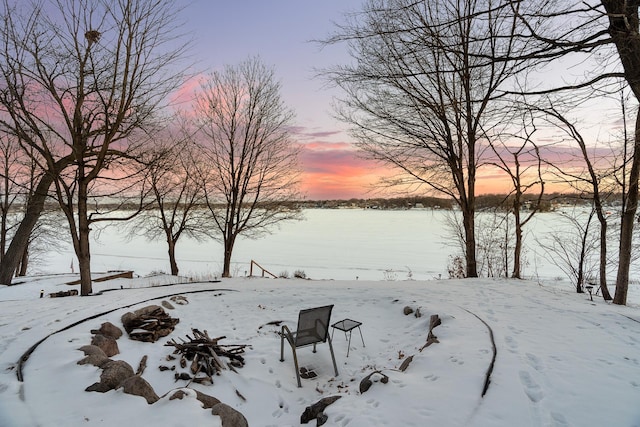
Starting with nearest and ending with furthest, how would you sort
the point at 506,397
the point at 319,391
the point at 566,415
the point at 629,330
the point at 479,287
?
the point at 566,415 < the point at 506,397 < the point at 319,391 < the point at 629,330 < the point at 479,287

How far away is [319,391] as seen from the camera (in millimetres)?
4086

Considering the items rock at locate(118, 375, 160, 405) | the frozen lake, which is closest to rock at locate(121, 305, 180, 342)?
rock at locate(118, 375, 160, 405)

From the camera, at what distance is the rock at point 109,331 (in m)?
4.71

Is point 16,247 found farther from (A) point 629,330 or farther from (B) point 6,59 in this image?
(A) point 629,330

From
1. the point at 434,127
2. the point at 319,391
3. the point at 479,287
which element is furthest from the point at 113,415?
the point at 434,127

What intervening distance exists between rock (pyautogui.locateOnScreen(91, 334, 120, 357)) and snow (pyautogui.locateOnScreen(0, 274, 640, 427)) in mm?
103

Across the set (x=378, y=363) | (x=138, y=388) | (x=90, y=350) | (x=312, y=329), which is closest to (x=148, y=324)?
(x=90, y=350)

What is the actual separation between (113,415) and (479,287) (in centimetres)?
791

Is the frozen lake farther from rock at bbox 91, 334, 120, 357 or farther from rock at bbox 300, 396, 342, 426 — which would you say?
rock at bbox 300, 396, 342, 426

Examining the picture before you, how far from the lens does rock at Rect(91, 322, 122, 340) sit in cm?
471

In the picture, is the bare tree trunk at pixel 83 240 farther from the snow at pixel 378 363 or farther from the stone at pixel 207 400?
the stone at pixel 207 400

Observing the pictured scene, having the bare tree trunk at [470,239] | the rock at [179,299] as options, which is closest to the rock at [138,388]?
the rock at [179,299]

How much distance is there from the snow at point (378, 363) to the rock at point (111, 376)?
3.9 inches

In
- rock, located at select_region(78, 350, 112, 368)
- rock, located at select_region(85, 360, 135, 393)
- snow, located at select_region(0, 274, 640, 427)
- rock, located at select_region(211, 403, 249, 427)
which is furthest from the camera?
rock, located at select_region(78, 350, 112, 368)
